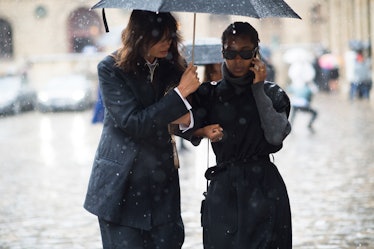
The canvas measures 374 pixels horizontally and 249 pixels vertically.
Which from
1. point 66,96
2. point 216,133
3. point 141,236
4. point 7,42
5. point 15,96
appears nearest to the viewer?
point 216,133

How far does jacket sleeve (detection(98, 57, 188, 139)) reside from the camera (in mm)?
4195

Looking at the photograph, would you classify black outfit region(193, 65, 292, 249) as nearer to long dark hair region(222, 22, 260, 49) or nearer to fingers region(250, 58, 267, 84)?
fingers region(250, 58, 267, 84)

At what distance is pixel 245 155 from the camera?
4223 mm

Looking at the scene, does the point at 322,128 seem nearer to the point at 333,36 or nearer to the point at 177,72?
the point at 177,72

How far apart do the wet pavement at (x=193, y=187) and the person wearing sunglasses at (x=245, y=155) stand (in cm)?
95

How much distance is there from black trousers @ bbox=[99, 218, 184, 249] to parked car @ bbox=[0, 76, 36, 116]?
2554cm

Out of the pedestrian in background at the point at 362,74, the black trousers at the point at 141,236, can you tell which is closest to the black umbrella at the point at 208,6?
the black trousers at the point at 141,236

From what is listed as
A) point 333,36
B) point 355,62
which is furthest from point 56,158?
point 333,36

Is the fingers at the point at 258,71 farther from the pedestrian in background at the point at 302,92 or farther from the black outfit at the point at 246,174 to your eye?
the pedestrian in background at the point at 302,92

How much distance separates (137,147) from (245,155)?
1.65 feet

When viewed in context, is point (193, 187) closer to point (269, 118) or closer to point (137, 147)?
point (137, 147)

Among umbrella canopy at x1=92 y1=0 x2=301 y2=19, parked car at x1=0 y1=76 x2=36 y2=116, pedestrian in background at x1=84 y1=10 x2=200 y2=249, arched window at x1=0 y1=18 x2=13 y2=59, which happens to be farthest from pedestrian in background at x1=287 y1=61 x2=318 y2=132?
arched window at x1=0 y1=18 x2=13 y2=59

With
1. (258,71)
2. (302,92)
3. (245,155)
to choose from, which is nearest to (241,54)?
(258,71)

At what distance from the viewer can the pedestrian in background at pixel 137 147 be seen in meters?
4.27
